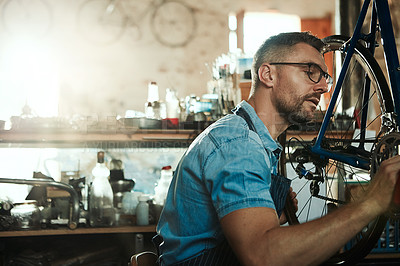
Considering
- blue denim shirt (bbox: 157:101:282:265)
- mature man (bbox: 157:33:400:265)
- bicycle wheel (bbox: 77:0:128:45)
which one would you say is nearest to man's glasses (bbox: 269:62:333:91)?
mature man (bbox: 157:33:400:265)

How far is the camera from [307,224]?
865mm

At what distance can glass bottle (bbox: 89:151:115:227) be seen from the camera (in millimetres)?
2201

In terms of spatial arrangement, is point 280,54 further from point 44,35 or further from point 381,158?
point 44,35

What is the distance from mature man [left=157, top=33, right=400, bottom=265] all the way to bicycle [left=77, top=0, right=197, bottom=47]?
2.90 meters

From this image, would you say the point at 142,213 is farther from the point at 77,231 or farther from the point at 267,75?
the point at 267,75

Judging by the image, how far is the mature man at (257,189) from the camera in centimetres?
85

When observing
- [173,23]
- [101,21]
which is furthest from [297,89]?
[101,21]

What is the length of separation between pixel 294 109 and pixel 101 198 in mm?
1381

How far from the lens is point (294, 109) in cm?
123

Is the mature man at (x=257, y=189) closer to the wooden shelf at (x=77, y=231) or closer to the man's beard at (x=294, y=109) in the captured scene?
the man's beard at (x=294, y=109)

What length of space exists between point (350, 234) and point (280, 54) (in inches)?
23.5

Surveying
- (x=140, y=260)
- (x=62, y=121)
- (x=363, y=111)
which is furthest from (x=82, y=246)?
(x=363, y=111)

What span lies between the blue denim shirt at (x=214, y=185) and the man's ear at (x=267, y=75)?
3.9 inches

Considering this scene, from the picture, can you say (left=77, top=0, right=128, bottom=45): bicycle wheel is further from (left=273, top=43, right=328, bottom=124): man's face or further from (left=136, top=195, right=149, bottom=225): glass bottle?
(left=273, top=43, right=328, bottom=124): man's face
